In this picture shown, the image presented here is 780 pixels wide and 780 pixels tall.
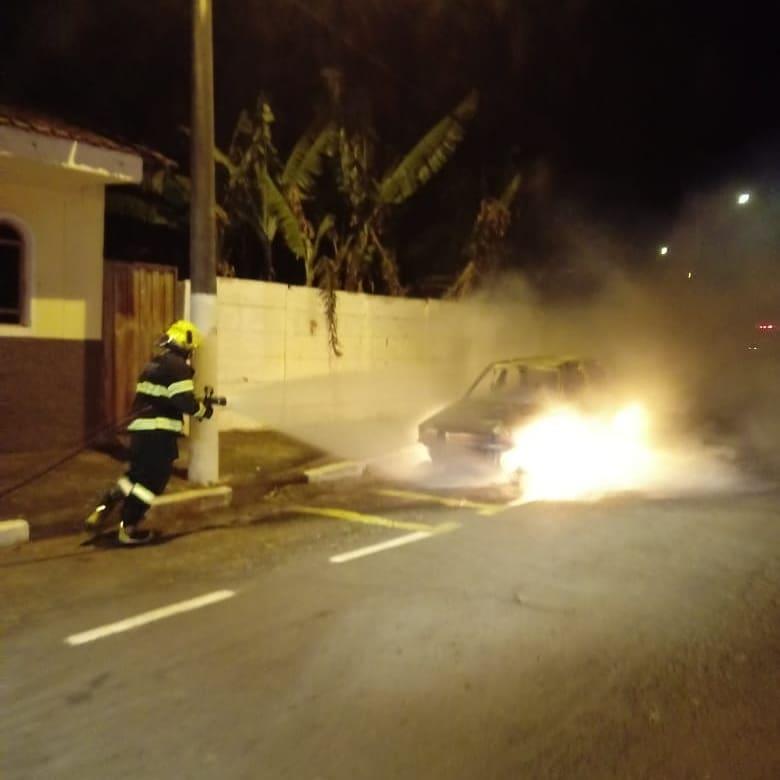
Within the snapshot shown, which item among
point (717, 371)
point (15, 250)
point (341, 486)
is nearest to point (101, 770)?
point (341, 486)

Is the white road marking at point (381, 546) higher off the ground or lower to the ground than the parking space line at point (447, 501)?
lower

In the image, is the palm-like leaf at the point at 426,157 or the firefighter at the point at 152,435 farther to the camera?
the palm-like leaf at the point at 426,157

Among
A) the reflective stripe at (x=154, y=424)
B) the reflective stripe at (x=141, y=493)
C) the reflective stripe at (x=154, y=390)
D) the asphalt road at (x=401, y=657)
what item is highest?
the reflective stripe at (x=154, y=390)

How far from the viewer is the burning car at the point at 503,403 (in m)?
11.2

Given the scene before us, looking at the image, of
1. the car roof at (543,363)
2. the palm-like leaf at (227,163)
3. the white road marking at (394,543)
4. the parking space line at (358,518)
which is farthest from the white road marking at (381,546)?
the palm-like leaf at (227,163)

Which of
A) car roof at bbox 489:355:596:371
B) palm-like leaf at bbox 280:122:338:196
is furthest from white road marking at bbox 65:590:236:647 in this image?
palm-like leaf at bbox 280:122:338:196

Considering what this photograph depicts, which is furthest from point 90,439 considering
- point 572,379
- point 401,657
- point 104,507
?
point 401,657

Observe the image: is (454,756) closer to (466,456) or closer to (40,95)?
(466,456)

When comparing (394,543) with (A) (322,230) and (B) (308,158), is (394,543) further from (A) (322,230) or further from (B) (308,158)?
(A) (322,230)

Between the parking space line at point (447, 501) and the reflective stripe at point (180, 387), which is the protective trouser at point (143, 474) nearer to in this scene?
the reflective stripe at point (180, 387)

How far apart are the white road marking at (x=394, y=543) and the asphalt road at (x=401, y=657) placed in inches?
2.3

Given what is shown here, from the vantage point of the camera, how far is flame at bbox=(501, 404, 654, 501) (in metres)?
10.5

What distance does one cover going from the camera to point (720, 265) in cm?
3356

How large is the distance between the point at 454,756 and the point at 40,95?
602 inches
